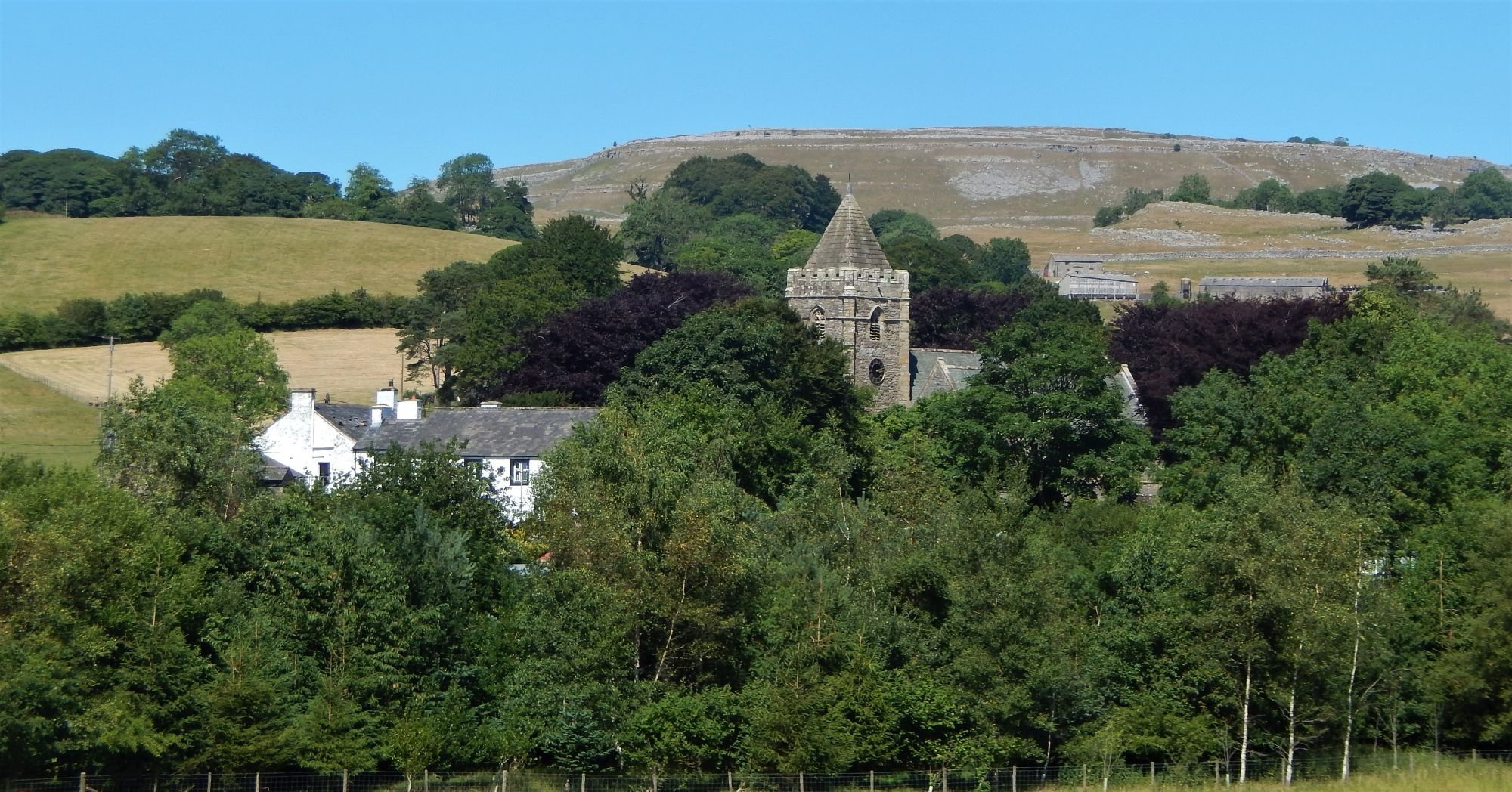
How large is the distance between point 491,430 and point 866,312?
17.7 meters

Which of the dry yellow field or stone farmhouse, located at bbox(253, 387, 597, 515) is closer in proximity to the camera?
stone farmhouse, located at bbox(253, 387, 597, 515)

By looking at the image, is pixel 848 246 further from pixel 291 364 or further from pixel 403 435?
pixel 291 364

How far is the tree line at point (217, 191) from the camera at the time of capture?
154875 millimetres

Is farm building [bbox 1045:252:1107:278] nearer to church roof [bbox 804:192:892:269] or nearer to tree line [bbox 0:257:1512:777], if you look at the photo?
church roof [bbox 804:192:892:269]

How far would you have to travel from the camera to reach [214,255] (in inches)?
5236

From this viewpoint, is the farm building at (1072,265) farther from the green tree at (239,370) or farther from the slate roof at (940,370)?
the green tree at (239,370)

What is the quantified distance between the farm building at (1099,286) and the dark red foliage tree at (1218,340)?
230ft

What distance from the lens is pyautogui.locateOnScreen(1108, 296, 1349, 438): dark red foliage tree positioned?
73812 millimetres

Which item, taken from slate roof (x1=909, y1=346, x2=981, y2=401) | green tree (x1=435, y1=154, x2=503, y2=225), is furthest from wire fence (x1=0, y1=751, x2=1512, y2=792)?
green tree (x1=435, y1=154, x2=503, y2=225)

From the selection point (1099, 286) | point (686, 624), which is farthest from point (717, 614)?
point (1099, 286)

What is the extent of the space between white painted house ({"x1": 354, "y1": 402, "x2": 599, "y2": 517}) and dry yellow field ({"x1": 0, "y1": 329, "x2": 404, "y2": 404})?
2550cm

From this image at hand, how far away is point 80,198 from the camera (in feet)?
509

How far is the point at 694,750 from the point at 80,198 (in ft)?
437

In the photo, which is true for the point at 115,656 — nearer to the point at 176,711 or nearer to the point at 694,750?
the point at 176,711
